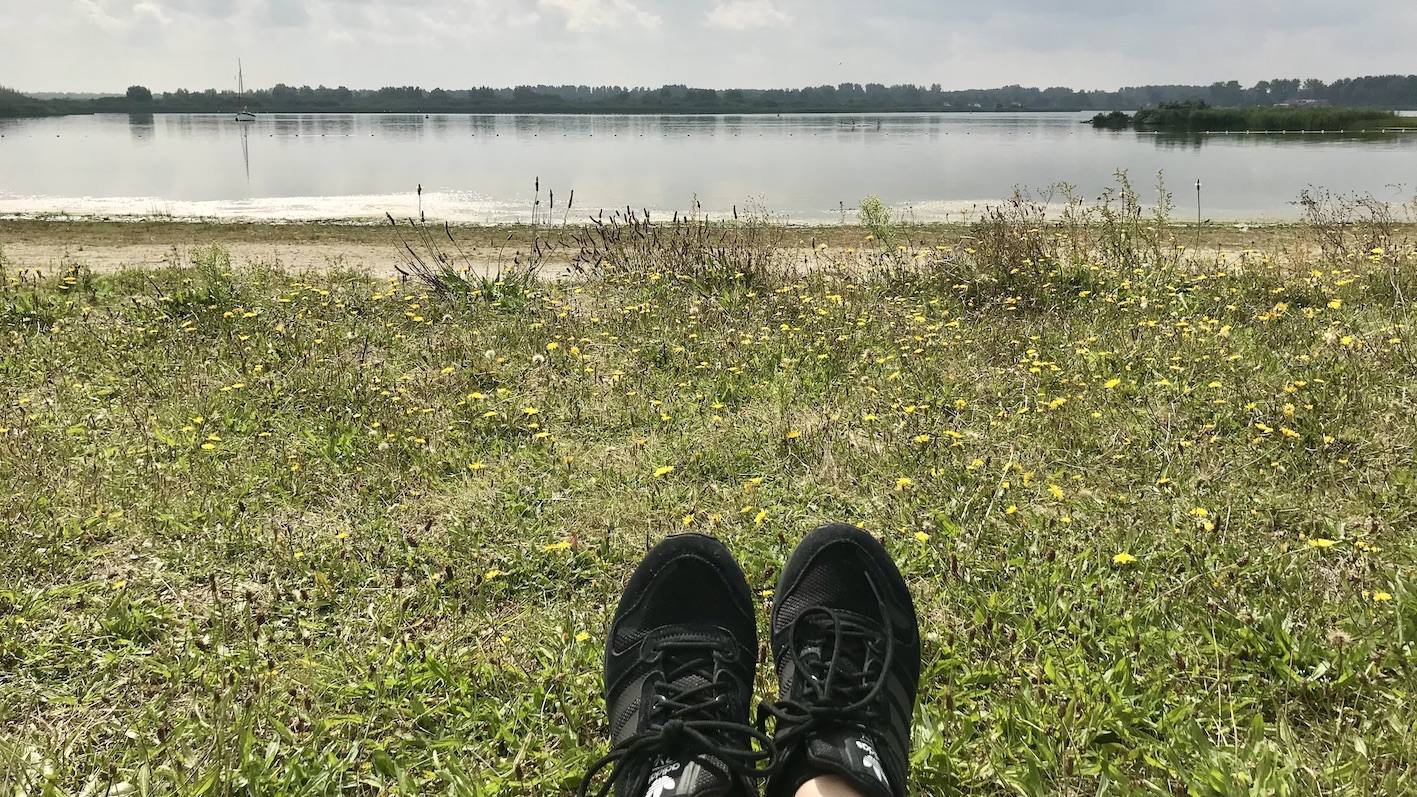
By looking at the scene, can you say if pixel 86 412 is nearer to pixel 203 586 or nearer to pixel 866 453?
pixel 203 586

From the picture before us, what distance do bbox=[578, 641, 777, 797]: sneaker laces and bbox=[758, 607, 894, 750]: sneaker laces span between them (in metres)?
0.10

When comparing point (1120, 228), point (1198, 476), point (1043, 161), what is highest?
point (1043, 161)

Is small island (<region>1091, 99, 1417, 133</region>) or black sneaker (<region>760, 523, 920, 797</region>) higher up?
small island (<region>1091, 99, 1417, 133</region>)

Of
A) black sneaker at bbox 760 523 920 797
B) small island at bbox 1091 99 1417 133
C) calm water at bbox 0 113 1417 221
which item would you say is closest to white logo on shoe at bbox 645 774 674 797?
black sneaker at bbox 760 523 920 797

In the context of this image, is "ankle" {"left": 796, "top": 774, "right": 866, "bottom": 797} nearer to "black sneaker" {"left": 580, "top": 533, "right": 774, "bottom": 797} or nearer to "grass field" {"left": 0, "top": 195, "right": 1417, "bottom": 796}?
"black sneaker" {"left": 580, "top": 533, "right": 774, "bottom": 797}

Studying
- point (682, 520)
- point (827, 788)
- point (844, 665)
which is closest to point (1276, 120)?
point (682, 520)

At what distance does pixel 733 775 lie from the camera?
2008 millimetres

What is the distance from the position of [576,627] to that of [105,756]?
4.58 ft

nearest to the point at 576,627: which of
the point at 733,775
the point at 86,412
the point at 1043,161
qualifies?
the point at 733,775

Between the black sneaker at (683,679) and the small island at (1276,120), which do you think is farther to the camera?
the small island at (1276,120)

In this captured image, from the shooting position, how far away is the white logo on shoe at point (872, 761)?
1990mm

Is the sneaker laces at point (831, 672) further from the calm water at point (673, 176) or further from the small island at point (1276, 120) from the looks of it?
the small island at point (1276, 120)

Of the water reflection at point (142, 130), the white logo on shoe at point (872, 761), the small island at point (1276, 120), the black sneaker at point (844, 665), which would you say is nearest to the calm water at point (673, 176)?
the small island at point (1276, 120)

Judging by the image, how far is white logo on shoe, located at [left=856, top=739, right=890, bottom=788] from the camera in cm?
199
